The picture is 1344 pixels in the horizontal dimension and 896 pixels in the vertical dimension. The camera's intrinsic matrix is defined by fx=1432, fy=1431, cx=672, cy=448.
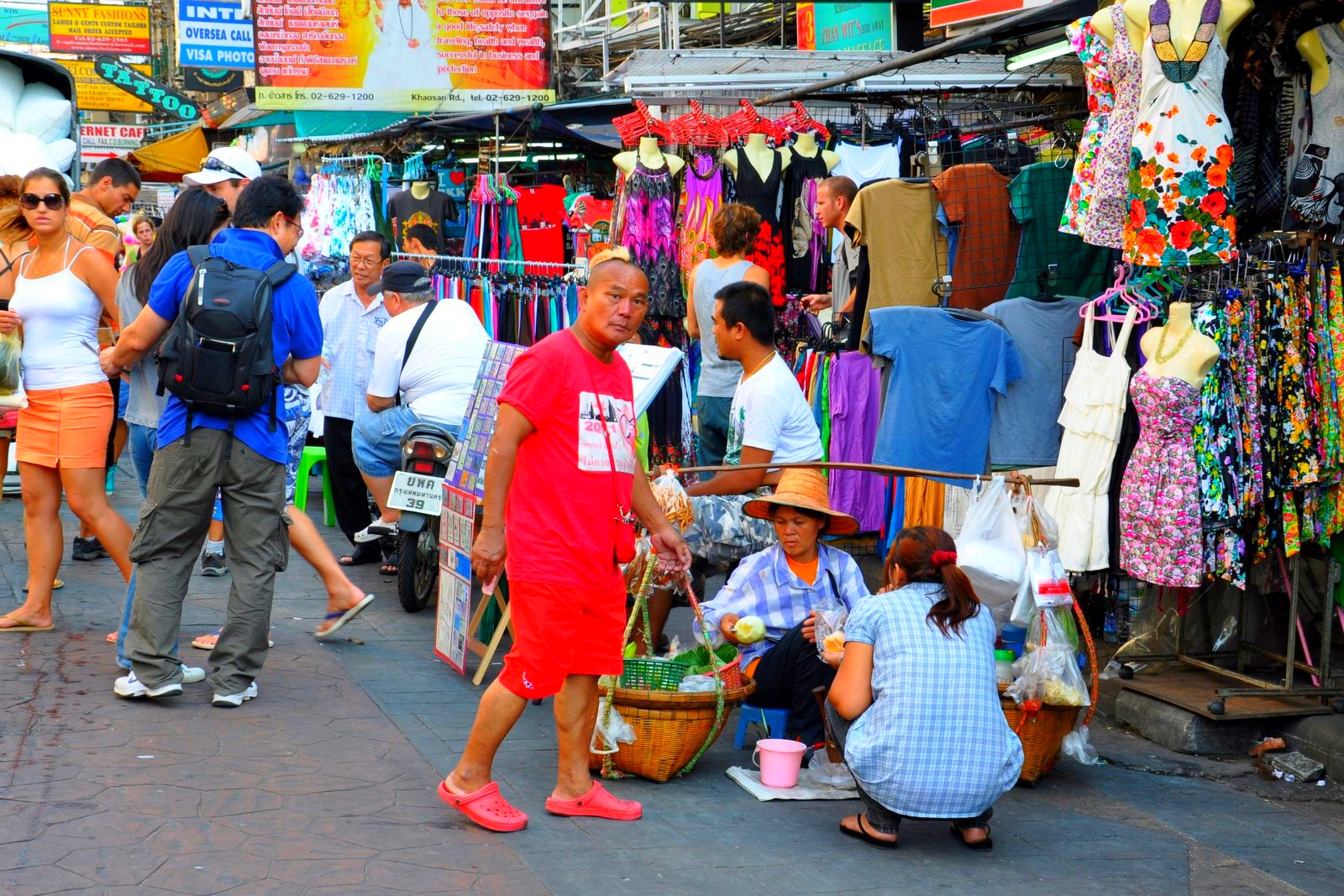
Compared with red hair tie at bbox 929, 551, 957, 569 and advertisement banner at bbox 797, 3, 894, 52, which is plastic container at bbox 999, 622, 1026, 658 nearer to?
red hair tie at bbox 929, 551, 957, 569

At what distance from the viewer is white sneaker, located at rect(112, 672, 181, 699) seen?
18.9ft

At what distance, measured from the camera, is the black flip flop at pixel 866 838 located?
4625mm

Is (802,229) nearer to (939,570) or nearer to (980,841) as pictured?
(939,570)

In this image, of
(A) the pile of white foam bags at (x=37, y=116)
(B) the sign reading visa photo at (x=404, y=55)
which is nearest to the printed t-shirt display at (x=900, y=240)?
(A) the pile of white foam bags at (x=37, y=116)

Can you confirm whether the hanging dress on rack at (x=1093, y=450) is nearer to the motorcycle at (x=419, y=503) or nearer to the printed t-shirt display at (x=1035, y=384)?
the printed t-shirt display at (x=1035, y=384)

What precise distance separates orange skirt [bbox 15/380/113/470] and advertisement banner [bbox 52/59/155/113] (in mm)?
23718

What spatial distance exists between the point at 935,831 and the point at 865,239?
12.6 ft

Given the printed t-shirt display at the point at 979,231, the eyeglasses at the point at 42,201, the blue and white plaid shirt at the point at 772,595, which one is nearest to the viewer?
the blue and white plaid shirt at the point at 772,595

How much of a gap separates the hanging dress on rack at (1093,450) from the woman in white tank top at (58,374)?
4.43 m

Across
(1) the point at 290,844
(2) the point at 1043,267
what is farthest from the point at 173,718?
(2) the point at 1043,267

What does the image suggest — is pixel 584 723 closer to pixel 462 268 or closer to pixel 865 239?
pixel 865 239

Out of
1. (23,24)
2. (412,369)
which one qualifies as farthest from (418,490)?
(23,24)

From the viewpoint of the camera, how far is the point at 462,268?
41.0 ft

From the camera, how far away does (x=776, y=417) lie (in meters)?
6.18
